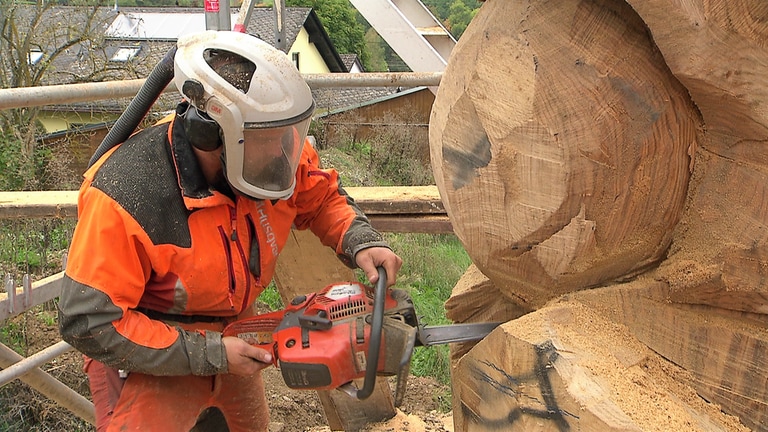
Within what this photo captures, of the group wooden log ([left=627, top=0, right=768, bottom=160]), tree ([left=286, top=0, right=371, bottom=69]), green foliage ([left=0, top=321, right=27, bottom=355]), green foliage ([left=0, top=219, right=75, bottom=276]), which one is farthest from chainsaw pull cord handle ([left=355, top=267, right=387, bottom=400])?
tree ([left=286, top=0, right=371, bottom=69])

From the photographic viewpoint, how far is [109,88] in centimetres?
272

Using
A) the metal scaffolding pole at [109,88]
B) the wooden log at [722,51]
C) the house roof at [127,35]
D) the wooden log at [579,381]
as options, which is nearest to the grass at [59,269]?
the metal scaffolding pole at [109,88]

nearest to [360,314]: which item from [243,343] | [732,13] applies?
[243,343]

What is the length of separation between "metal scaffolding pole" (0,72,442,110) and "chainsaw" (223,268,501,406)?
1207 millimetres

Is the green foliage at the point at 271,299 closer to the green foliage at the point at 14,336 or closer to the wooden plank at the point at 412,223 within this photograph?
the green foliage at the point at 14,336

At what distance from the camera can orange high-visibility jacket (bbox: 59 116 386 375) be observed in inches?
70.2

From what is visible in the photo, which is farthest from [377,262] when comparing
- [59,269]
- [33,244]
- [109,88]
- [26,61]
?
Answer: [26,61]

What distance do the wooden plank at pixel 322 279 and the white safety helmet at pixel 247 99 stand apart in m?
1.19

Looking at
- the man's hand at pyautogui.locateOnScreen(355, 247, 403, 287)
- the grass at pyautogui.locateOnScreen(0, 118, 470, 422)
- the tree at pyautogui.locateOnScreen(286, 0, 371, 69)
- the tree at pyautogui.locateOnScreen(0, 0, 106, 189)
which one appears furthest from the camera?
the tree at pyautogui.locateOnScreen(286, 0, 371, 69)

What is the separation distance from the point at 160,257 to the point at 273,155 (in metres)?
0.42

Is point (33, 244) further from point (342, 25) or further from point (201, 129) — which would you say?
point (342, 25)

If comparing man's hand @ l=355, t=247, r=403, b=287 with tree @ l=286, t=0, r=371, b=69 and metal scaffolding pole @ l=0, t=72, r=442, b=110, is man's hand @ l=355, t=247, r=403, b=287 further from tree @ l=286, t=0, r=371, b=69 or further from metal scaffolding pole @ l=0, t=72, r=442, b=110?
tree @ l=286, t=0, r=371, b=69

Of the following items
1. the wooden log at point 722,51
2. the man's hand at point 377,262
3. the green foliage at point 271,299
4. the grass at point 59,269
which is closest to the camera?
the wooden log at point 722,51

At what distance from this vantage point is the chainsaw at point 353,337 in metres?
1.79
